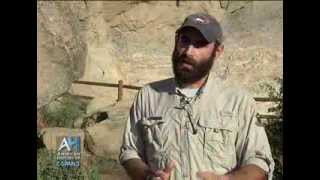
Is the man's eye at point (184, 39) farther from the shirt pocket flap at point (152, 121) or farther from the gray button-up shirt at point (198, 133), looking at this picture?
the shirt pocket flap at point (152, 121)

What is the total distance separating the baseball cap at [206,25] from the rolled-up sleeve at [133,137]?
0.76 meters

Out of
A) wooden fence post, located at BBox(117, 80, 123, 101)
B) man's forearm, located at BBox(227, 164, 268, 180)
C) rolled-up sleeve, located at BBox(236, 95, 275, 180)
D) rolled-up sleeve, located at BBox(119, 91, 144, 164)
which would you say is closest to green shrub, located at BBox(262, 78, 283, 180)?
rolled-up sleeve, located at BBox(236, 95, 275, 180)

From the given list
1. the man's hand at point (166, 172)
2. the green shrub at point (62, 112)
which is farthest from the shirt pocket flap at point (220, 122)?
the green shrub at point (62, 112)

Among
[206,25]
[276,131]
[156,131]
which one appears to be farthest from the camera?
[276,131]

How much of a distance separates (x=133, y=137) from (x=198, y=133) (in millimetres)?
565

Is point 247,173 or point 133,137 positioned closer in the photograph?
point 247,173

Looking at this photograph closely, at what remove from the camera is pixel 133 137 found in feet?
17.6

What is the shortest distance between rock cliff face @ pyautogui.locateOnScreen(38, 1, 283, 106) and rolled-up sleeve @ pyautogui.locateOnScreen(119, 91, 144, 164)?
252mm

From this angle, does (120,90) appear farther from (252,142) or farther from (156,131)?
(252,142)

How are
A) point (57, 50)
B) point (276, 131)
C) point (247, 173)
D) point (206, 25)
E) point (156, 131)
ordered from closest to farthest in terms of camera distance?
point (247, 173), point (156, 131), point (206, 25), point (276, 131), point (57, 50)

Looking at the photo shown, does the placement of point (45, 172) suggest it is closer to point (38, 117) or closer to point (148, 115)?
point (38, 117)

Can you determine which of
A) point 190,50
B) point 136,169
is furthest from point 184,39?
point 136,169

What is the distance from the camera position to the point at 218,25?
5566 mm

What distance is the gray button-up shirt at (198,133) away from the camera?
523 cm
